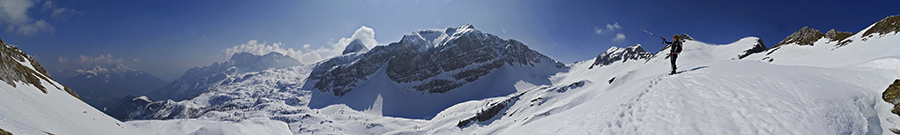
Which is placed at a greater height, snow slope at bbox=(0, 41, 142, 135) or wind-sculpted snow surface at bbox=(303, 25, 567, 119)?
wind-sculpted snow surface at bbox=(303, 25, 567, 119)

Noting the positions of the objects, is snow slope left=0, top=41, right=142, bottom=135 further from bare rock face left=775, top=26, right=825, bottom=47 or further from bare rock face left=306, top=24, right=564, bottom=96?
bare rock face left=306, top=24, right=564, bottom=96

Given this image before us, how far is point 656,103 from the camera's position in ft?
30.8

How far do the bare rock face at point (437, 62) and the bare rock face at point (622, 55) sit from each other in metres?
34.7

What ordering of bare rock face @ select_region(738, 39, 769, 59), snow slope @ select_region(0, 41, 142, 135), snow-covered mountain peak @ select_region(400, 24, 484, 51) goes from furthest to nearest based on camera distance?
snow-covered mountain peak @ select_region(400, 24, 484, 51)
bare rock face @ select_region(738, 39, 769, 59)
snow slope @ select_region(0, 41, 142, 135)

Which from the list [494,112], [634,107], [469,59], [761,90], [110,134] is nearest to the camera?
[761,90]

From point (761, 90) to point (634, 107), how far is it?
12.4 ft

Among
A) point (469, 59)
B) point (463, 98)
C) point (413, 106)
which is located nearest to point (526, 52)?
point (469, 59)

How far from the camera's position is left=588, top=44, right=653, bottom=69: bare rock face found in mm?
112125

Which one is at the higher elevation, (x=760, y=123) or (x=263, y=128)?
(x=263, y=128)

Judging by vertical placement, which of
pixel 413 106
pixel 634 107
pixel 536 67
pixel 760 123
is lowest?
pixel 760 123

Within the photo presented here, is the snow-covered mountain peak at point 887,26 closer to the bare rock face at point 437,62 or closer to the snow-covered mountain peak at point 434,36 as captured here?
the bare rock face at point 437,62

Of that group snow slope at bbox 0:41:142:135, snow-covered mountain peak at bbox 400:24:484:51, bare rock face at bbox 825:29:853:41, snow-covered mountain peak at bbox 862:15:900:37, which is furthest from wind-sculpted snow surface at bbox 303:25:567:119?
snow slope at bbox 0:41:142:135

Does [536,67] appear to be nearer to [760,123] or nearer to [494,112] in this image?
[494,112]

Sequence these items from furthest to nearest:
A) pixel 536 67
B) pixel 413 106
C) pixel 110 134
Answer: pixel 536 67
pixel 413 106
pixel 110 134
